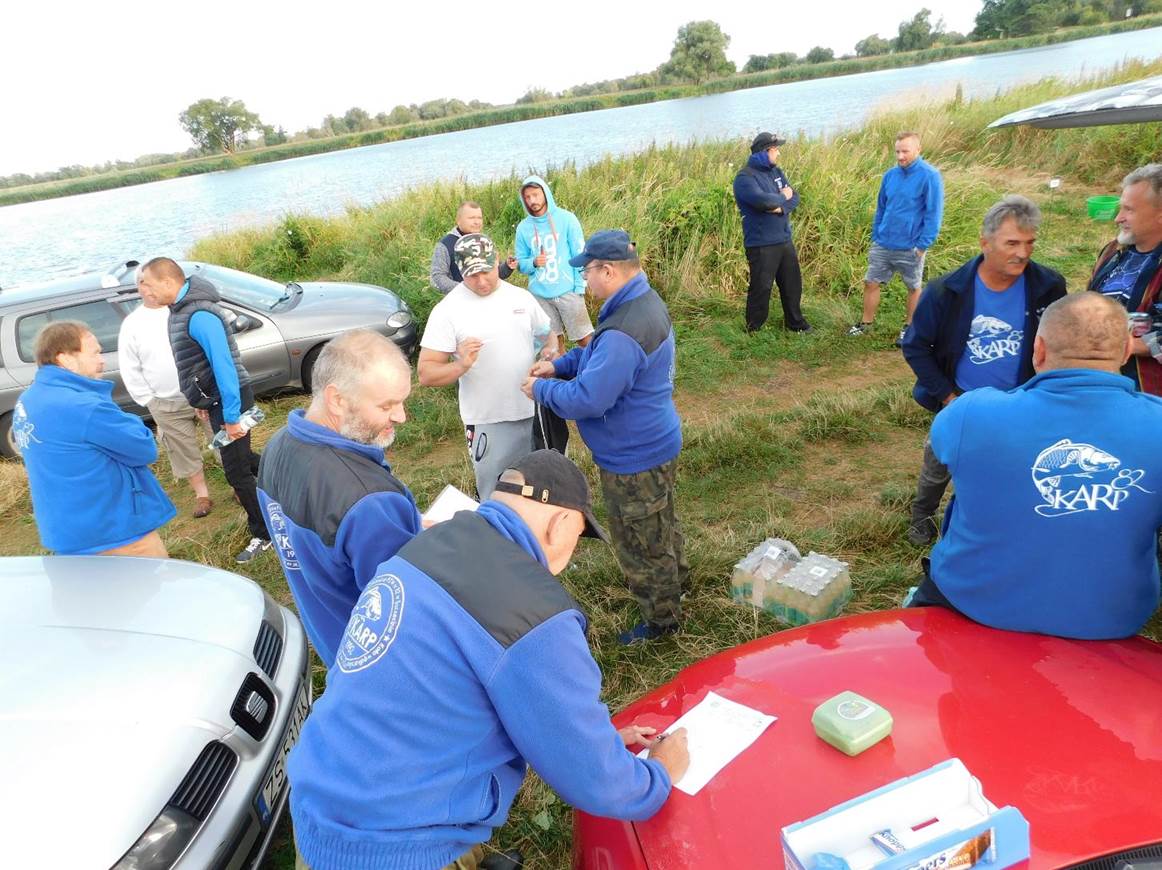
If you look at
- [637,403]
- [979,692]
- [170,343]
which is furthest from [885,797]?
[170,343]

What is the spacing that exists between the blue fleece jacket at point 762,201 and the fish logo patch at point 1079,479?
17.7ft

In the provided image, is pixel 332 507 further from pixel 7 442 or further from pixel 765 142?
pixel 7 442

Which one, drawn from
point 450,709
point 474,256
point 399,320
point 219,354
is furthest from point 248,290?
point 450,709

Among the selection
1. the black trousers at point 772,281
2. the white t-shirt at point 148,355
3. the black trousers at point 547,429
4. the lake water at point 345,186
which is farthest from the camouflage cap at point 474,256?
the lake water at point 345,186

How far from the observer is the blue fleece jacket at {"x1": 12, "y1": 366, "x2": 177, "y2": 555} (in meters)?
3.16

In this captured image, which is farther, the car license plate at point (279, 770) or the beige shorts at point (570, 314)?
the beige shorts at point (570, 314)

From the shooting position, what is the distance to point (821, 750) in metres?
1.58

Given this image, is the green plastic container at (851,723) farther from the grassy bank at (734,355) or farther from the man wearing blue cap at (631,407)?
the man wearing blue cap at (631,407)

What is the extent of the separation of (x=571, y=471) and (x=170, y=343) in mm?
3941

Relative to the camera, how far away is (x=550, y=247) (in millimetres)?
6328

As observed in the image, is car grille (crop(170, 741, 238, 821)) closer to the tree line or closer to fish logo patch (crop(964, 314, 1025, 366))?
fish logo patch (crop(964, 314, 1025, 366))

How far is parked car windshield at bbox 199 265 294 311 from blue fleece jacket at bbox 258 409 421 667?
5.48 metres

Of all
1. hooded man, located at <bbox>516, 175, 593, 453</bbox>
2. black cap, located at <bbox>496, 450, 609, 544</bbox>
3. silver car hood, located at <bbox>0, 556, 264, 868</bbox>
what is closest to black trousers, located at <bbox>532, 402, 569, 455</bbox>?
silver car hood, located at <bbox>0, 556, 264, 868</bbox>

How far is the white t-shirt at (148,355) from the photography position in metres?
4.57
